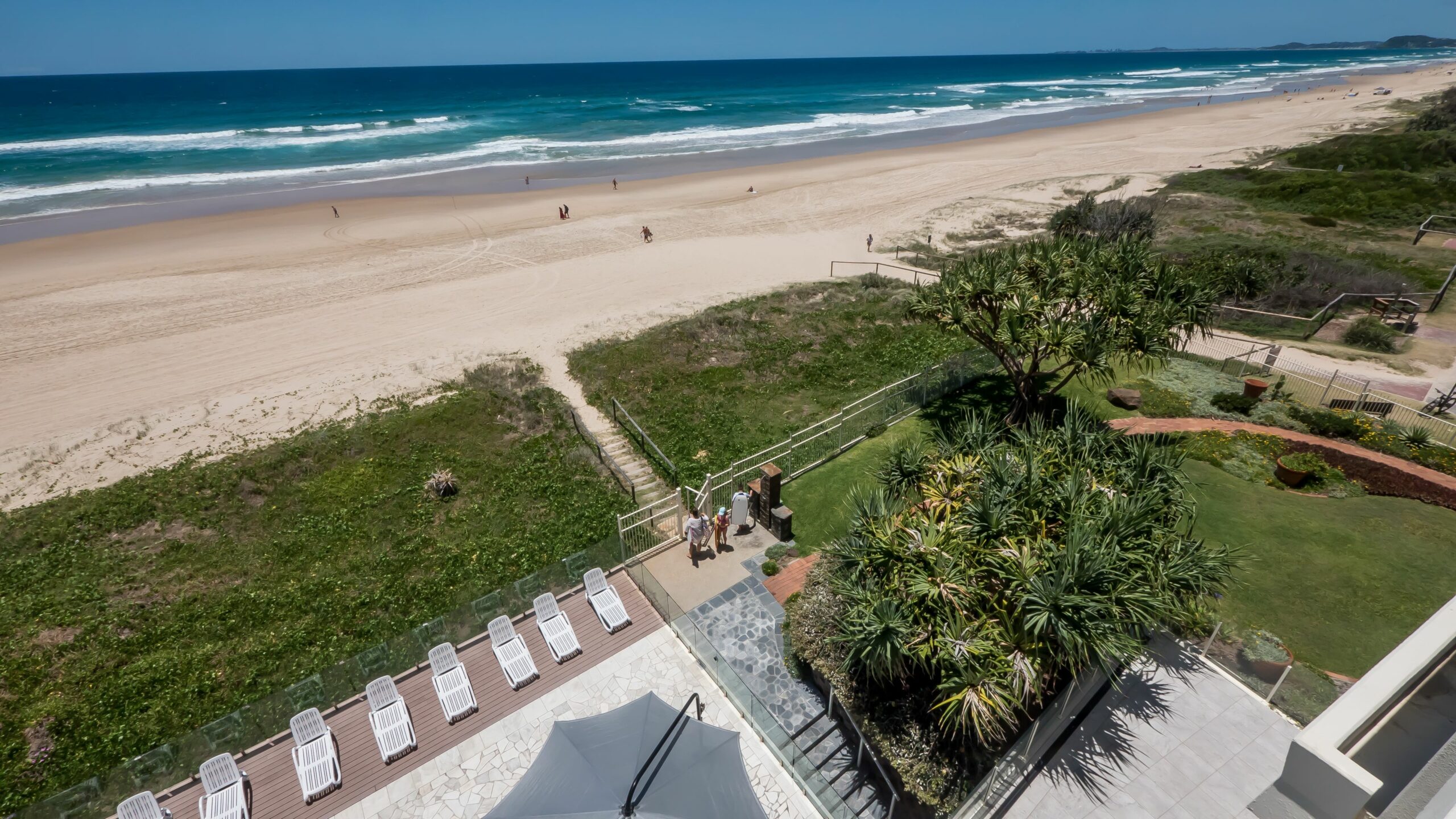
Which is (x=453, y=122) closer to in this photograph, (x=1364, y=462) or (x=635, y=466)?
(x=635, y=466)

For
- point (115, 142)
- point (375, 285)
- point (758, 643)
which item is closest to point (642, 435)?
point (758, 643)

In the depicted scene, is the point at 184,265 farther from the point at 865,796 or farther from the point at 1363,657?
the point at 1363,657

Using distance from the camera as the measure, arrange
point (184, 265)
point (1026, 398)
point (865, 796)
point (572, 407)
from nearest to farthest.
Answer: point (865, 796), point (1026, 398), point (572, 407), point (184, 265)

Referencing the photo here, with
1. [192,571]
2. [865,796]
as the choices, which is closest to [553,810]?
[865,796]

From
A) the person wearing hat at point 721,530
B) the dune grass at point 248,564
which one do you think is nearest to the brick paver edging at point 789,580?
the person wearing hat at point 721,530

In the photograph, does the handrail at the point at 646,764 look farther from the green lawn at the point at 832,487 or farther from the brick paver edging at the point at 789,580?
the green lawn at the point at 832,487

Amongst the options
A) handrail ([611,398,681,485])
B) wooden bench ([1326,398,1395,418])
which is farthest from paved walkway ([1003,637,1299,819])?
wooden bench ([1326,398,1395,418])
